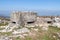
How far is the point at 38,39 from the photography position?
1005 centimetres

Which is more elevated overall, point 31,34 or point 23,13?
point 31,34

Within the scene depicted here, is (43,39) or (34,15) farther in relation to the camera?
(34,15)

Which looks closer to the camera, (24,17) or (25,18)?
(24,17)

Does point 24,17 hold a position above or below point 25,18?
above

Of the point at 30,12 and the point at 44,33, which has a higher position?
the point at 44,33

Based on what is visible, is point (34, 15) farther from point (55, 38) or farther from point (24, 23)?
point (55, 38)

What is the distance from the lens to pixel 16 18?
95.6ft

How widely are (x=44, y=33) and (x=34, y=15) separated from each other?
18647 mm

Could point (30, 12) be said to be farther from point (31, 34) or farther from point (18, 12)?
point (31, 34)

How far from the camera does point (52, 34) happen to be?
34.3ft

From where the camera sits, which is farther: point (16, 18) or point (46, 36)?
point (16, 18)

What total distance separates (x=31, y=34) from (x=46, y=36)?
2.49 ft

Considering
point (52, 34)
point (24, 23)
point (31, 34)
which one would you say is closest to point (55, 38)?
point (52, 34)

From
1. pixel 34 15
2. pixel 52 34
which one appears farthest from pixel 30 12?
pixel 52 34
